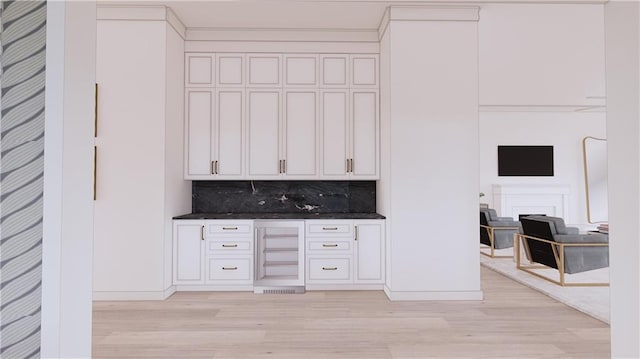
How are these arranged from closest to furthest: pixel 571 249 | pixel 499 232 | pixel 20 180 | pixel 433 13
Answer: pixel 20 180, pixel 433 13, pixel 571 249, pixel 499 232

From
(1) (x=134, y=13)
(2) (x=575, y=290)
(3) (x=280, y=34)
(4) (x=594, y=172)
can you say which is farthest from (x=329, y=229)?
(4) (x=594, y=172)

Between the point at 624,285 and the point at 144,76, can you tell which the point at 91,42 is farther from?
the point at 624,285

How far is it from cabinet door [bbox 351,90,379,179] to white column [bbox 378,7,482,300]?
1.83 ft

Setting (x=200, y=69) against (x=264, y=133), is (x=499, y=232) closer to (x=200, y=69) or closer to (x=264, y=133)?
(x=264, y=133)

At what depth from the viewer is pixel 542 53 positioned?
5.21 m

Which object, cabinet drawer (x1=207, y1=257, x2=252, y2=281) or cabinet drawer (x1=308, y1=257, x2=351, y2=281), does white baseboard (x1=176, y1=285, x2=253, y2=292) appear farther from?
cabinet drawer (x1=308, y1=257, x2=351, y2=281)

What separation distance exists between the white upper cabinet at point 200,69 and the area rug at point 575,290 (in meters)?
4.20

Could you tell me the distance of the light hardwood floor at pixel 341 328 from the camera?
269 cm

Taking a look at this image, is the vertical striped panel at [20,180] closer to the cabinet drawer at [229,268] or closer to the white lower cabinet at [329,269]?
the cabinet drawer at [229,268]

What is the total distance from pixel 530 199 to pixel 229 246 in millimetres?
7070

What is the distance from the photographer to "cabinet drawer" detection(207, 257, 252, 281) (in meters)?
4.21

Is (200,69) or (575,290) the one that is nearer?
(575,290)

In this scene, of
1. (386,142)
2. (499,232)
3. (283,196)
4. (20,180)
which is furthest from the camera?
(499,232)

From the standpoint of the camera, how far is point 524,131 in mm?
8797
